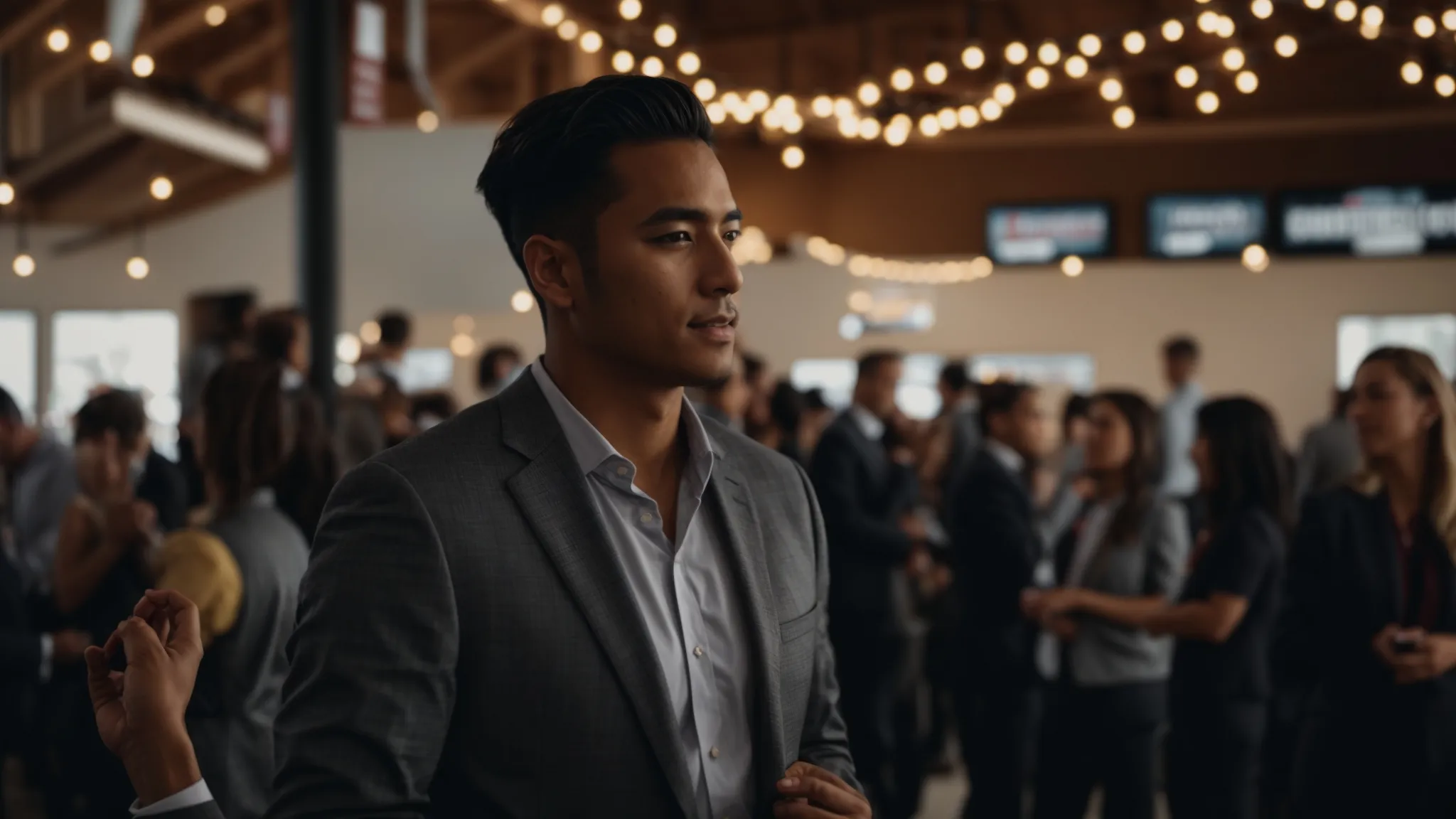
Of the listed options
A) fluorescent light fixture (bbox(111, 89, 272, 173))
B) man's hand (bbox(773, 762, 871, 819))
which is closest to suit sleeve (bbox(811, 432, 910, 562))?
man's hand (bbox(773, 762, 871, 819))

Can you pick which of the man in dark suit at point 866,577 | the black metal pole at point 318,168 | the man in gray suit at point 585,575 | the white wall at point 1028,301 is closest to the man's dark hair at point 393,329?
the black metal pole at point 318,168

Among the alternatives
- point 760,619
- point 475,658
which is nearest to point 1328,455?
point 760,619

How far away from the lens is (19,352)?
13.7 meters

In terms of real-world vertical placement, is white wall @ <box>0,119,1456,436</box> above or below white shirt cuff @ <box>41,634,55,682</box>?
above

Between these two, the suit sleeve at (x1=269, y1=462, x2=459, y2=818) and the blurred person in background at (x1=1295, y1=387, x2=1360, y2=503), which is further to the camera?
the blurred person in background at (x1=1295, y1=387, x2=1360, y2=503)

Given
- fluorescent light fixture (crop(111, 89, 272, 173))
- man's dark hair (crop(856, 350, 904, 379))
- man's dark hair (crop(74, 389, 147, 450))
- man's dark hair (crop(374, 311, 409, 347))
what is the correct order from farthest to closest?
fluorescent light fixture (crop(111, 89, 272, 173)), man's dark hair (crop(374, 311, 409, 347)), man's dark hair (crop(856, 350, 904, 379)), man's dark hair (crop(74, 389, 147, 450))

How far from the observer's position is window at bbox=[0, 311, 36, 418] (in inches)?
537

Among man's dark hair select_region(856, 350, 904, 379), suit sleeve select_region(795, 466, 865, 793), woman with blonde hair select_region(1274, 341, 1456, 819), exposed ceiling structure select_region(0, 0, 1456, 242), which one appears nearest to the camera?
suit sleeve select_region(795, 466, 865, 793)

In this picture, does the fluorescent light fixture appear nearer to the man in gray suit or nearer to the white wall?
the white wall

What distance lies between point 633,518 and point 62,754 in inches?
156

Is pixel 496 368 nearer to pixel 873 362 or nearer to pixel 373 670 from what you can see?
pixel 873 362

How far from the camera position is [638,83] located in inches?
60.4

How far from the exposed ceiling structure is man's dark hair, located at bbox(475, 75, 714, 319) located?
3.99m

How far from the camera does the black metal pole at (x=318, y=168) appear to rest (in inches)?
205
